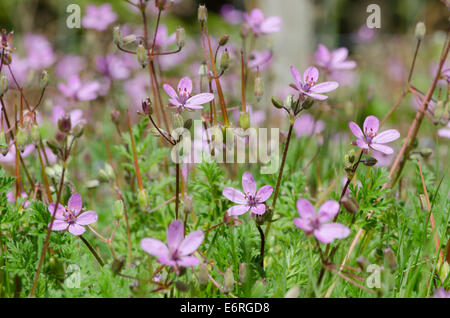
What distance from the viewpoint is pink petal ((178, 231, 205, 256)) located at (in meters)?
0.74

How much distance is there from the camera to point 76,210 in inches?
33.9

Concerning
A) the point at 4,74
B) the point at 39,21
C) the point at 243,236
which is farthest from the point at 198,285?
the point at 39,21

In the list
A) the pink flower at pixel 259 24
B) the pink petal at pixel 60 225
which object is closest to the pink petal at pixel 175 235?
the pink petal at pixel 60 225

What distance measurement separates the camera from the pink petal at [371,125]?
88cm

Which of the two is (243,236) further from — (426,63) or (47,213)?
(426,63)

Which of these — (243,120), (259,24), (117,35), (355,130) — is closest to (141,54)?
(117,35)

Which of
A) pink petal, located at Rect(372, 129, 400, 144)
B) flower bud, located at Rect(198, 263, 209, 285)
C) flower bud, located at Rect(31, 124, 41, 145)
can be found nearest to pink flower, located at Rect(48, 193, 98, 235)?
flower bud, located at Rect(31, 124, 41, 145)

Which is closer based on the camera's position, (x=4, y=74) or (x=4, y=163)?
(x=4, y=74)

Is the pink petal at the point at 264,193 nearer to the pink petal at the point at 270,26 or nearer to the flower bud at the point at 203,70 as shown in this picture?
the flower bud at the point at 203,70

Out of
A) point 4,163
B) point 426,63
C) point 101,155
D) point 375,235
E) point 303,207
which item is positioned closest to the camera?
point 303,207

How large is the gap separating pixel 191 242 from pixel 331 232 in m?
0.22

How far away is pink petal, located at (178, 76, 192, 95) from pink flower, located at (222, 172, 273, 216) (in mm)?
197

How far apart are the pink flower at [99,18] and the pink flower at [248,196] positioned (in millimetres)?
1312

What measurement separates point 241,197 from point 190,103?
0.20 metres
